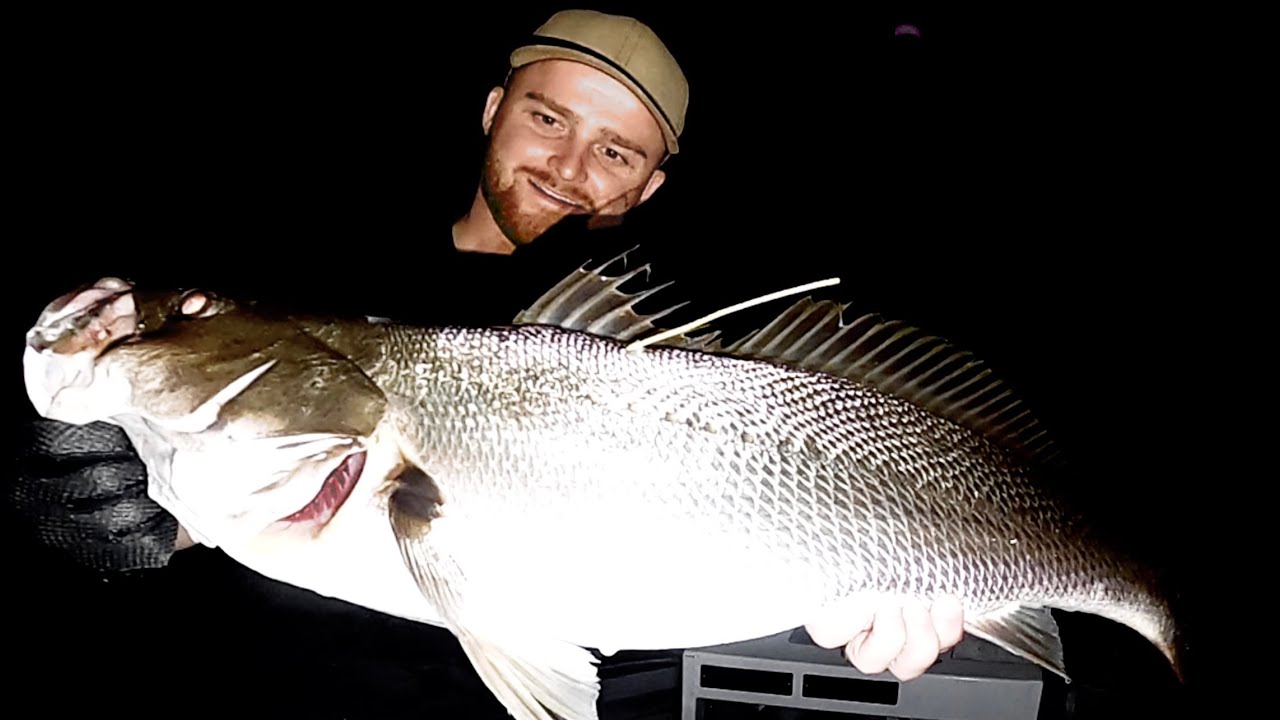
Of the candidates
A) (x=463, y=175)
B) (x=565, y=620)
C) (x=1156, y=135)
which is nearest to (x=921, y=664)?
(x=565, y=620)

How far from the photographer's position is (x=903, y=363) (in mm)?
1342

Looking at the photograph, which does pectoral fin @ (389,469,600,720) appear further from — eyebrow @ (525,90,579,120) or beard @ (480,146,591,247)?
eyebrow @ (525,90,579,120)

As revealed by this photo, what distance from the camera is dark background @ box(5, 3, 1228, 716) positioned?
4.96m

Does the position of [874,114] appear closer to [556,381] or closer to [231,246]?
[231,246]

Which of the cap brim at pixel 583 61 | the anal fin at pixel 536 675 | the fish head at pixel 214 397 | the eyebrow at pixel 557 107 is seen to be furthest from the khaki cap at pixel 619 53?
the anal fin at pixel 536 675

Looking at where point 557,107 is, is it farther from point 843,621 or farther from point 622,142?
point 843,621

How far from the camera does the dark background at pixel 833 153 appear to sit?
4.96m

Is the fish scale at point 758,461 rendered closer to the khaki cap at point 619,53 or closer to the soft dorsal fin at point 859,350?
the soft dorsal fin at point 859,350

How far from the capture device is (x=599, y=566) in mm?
1092

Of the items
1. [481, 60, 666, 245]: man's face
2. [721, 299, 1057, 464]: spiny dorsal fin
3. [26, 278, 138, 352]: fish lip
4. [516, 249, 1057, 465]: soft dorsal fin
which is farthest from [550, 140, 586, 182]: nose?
[26, 278, 138, 352]: fish lip

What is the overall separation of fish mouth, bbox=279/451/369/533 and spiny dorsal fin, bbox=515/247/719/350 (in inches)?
13.0

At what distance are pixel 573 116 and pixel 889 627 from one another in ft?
4.93

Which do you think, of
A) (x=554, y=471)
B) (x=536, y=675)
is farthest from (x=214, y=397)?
(x=536, y=675)

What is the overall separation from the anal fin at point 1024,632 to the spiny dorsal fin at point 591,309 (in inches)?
31.2
